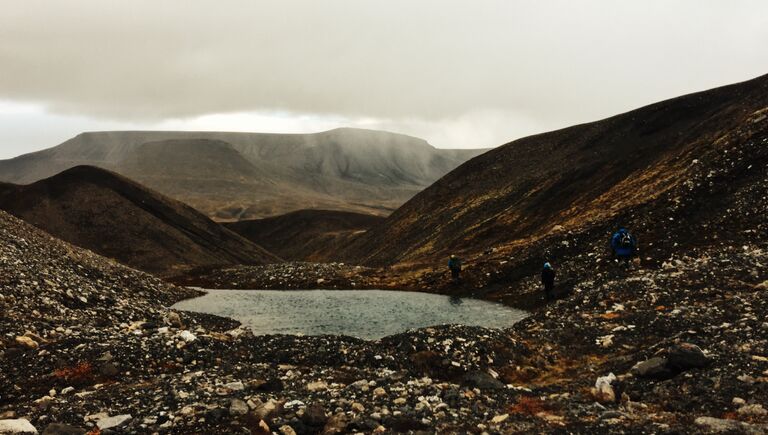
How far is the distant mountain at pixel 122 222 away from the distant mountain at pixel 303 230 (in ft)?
75.6

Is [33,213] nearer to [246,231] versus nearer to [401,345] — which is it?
[246,231]

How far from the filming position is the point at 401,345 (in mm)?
20344

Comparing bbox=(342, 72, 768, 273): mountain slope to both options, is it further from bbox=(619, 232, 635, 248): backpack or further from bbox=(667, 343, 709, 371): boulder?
bbox=(667, 343, 709, 371): boulder

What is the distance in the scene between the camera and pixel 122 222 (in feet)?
324

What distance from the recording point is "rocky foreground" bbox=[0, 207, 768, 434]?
12578 millimetres

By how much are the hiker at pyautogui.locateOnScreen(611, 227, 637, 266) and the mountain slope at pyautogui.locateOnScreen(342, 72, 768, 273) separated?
29.1 ft

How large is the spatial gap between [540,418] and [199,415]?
9017 millimetres

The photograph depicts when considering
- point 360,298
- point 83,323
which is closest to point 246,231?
point 360,298

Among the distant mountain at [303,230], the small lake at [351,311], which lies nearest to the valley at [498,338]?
the small lake at [351,311]

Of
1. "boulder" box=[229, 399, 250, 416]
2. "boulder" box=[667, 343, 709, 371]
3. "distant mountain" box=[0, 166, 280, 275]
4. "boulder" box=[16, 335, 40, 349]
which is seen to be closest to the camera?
"boulder" box=[229, 399, 250, 416]

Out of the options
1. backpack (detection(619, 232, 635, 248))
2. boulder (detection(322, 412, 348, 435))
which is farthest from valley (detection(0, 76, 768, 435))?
backpack (detection(619, 232, 635, 248))

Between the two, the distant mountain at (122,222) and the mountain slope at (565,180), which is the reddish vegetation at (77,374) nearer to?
the mountain slope at (565,180)

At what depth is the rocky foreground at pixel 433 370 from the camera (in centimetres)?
1258

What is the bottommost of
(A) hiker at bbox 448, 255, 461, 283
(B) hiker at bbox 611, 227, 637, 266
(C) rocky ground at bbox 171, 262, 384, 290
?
(C) rocky ground at bbox 171, 262, 384, 290
